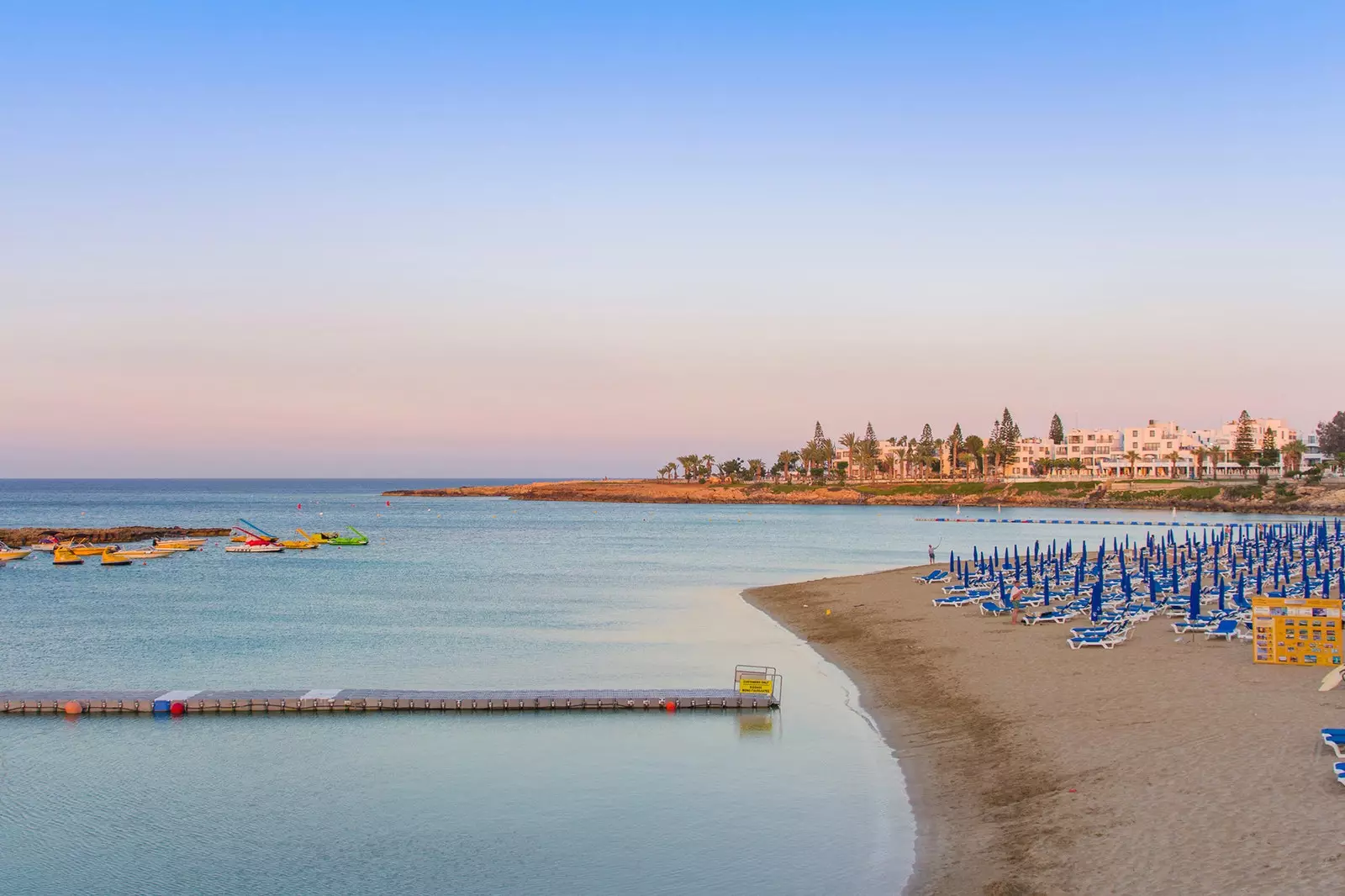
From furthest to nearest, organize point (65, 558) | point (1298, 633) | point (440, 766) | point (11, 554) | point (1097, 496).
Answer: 1. point (1097, 496)
2. point (11, 554)
3. point (65, 558)
4. point (1298, 633)
5. point (440, 766)

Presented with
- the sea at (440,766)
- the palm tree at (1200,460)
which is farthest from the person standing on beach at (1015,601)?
the palm tree at (1200,460)

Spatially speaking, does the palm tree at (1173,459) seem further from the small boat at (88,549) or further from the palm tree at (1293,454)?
the small boat at (88,549)

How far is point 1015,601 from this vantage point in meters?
36.1

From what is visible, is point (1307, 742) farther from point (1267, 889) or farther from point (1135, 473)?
point (1135, 473)

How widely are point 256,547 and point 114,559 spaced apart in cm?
1173

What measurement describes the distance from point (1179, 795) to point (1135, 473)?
189470 mm

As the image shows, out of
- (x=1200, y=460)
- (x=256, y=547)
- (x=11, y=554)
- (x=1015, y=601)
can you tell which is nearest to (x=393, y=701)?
(x=1015, y=601)

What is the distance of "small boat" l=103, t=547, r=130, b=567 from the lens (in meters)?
71.1

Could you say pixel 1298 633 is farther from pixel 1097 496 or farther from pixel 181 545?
pixel 1097 496

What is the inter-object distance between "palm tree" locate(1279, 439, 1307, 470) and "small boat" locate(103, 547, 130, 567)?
174225mm

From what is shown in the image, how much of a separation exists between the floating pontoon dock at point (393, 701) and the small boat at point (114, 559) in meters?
49.6

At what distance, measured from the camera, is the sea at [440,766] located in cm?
1561

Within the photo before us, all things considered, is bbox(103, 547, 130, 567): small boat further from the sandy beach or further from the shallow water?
the sandy beach

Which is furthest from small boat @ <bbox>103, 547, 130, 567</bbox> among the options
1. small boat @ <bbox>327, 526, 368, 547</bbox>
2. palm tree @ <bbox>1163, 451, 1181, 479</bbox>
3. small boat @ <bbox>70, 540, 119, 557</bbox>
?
palm tree @ <bbox>1163, 451, 1181, 479</bbox>
